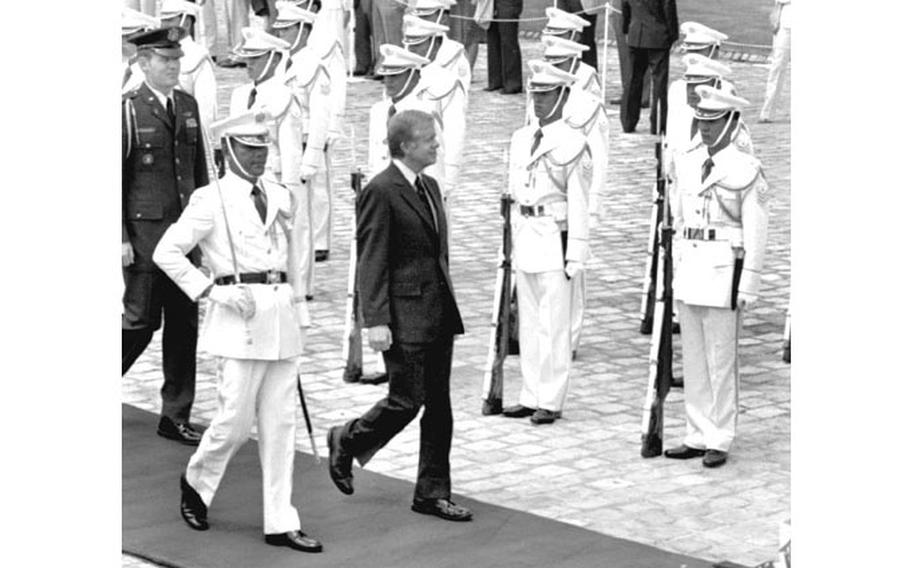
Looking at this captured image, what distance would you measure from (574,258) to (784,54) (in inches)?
371

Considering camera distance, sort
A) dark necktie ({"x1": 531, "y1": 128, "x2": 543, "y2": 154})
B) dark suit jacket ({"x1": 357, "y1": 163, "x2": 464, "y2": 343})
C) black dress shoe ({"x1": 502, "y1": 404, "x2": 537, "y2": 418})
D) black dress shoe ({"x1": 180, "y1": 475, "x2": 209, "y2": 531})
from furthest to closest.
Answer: black dress shoe ({"x1": 502, "y1": 404, "x2": 537, "y2": 418}) < dark necktie ({"x1": 531, "y1": 128, "x2": 543, "y2": 154}) < dark suit jacket ({"x1": 357, "y1": 163, "x2": 464, "y2": 343}) < black dress shoe ({"x1": 180, "y1": 475, "x2": 209, "y2": 531})

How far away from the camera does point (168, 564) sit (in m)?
9.20

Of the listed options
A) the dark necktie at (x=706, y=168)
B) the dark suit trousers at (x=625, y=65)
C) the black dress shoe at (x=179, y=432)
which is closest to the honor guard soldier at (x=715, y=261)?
the dark necktie at (x=706, y=168)

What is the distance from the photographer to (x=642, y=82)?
20.8 meters

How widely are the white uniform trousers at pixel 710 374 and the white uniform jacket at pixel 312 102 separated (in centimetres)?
430

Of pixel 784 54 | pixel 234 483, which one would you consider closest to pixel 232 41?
pixel 784 54

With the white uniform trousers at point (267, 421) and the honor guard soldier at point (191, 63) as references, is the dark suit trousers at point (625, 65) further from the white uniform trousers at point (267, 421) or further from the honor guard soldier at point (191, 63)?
the white uniform trousers at point (267, 421)

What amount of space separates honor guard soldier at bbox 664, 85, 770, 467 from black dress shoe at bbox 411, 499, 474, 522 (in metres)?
1.61

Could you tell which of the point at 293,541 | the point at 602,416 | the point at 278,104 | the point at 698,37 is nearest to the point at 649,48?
the point at 698,37

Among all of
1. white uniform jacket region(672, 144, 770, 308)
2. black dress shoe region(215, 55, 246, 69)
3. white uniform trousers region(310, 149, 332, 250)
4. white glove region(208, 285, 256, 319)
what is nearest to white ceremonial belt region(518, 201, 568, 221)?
white uniform jacket region(672, 144, 770, 308)

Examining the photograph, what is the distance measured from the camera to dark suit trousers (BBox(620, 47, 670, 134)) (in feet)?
Result: 67.4

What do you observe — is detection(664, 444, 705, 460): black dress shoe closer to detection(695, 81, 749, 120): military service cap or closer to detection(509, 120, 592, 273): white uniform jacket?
detection(509, 120, 592, 273): white uniform jacket

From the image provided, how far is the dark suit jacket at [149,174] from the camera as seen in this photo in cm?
1123

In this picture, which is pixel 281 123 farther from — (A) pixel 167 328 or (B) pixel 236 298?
(B) pixel 236 298
